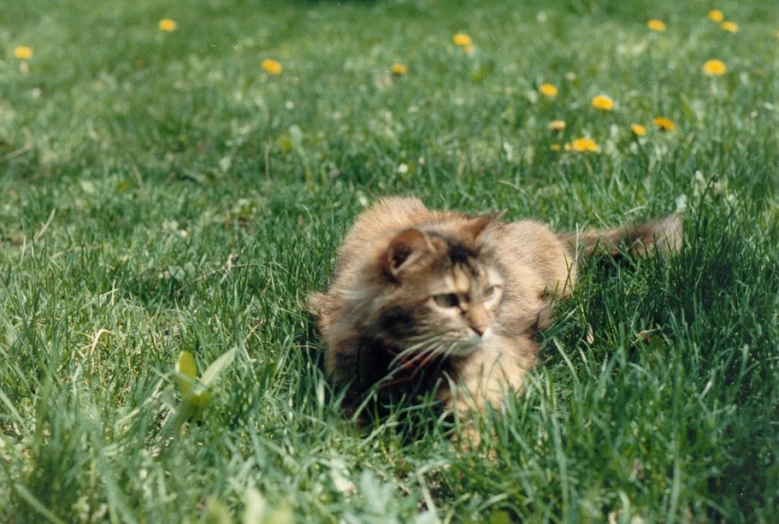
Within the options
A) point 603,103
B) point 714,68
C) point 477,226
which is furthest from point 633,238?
point 714,68

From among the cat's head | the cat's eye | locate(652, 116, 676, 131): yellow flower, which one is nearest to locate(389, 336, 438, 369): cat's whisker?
the cat's head

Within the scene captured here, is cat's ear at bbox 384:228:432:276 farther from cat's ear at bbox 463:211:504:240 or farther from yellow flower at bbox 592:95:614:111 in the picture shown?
yellow flower at bbox 592:95:614:111

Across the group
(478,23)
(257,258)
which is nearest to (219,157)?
(257,258)

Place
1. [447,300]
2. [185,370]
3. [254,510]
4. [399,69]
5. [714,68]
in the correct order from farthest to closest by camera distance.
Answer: [399,69] < [714,68] < [447,300] < [185,370] < [254,510]

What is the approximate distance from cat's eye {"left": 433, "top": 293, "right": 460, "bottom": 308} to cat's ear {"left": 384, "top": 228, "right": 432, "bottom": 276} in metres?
0.13

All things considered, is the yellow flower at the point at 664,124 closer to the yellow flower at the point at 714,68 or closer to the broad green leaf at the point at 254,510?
the yellow flower at the point at 714,68

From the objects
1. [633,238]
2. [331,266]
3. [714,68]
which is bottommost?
[331,266]

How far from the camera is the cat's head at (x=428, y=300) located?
213cm

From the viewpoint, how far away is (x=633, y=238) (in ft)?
9.68

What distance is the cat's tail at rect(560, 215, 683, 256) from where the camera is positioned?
9.21ft

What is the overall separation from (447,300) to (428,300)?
0.07 m

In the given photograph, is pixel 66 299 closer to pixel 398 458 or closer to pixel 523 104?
pixel 398 458

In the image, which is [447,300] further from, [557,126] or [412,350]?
[557,126]

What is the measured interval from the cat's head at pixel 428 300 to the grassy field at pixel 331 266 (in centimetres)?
21
